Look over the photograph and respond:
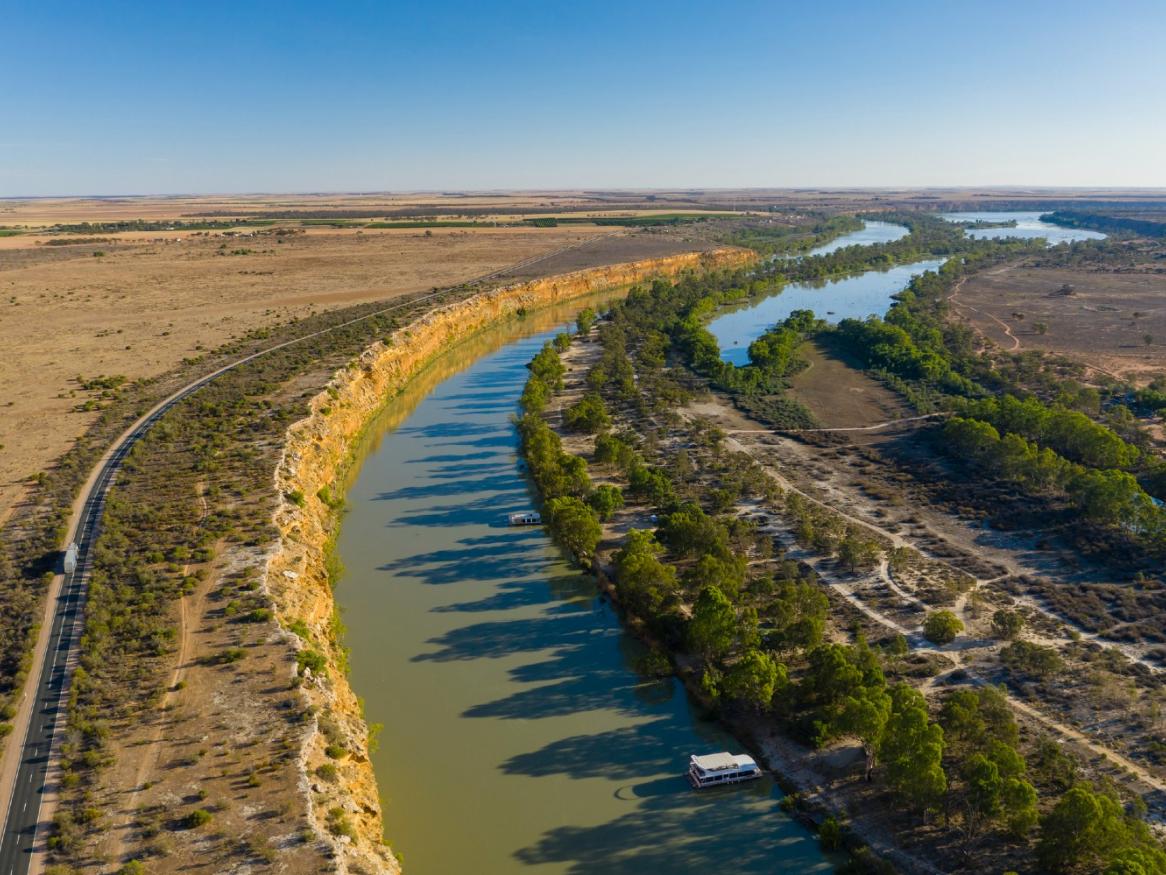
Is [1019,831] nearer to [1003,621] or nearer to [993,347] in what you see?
[1003,621]

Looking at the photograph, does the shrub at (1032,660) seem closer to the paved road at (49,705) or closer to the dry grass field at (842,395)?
the dry grass field at (842,395)

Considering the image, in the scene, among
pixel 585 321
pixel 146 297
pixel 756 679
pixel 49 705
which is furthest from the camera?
pixel 146 297

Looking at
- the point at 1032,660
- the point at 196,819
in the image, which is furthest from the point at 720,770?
the point at 196,819

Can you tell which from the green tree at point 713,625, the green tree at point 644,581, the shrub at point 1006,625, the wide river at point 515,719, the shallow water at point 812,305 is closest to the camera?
the wide river at point 515,719

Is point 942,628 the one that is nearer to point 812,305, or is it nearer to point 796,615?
point 796,615

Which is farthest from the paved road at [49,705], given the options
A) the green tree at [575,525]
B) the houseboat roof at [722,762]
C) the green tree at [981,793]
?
the green tree at [981,793]

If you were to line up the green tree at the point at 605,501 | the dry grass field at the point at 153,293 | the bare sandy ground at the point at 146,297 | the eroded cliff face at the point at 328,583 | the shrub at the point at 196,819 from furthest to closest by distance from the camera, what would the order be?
the dry grass field at the point at 153,293 < the bare sandy ground at the point at 146,297 < the green tree at the point at 605,501 < the eroded cliff face at the point at 328,583 < the shrub at the point at 196,819

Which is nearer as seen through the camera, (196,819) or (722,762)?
(196,819)
